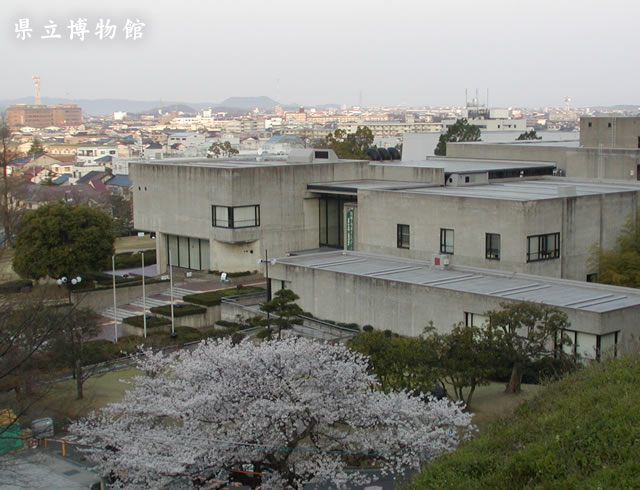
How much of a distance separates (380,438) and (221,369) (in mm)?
3473

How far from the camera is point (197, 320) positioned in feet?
127

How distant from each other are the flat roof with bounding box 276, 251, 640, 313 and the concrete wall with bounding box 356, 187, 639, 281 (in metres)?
1.29

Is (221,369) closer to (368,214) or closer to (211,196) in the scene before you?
(368,214)

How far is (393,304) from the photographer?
32688 mm

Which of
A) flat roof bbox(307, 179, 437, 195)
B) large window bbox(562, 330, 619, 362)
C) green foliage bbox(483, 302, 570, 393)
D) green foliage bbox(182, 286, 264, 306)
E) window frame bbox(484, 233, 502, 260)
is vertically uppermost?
flat roof bbox(307, 179, 437, 195)

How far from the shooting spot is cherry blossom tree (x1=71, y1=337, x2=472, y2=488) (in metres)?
17.7

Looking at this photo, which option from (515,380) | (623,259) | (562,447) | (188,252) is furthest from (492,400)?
(188,252)

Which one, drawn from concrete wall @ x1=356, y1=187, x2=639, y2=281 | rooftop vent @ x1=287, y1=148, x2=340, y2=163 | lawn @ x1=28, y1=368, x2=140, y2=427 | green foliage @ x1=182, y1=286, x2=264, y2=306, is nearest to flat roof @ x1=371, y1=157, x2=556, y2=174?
rooftop vent @ x1=287, y1=148, x2=340, y2=163

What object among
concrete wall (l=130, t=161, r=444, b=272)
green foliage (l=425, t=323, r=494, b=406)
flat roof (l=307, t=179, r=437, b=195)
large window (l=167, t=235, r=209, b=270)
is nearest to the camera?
green foliage (l=425, t=323, r=494, b=406)

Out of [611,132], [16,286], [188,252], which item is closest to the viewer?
[16,286]

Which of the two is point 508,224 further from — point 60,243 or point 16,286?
point 16,286

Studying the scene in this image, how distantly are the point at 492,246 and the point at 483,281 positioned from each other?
336 cm

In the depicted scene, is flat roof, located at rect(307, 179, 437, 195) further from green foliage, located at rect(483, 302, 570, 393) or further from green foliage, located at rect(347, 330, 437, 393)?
green foliage, located at rect(347, 330, 437, 393)

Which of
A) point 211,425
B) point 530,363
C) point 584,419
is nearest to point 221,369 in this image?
point 211,425
